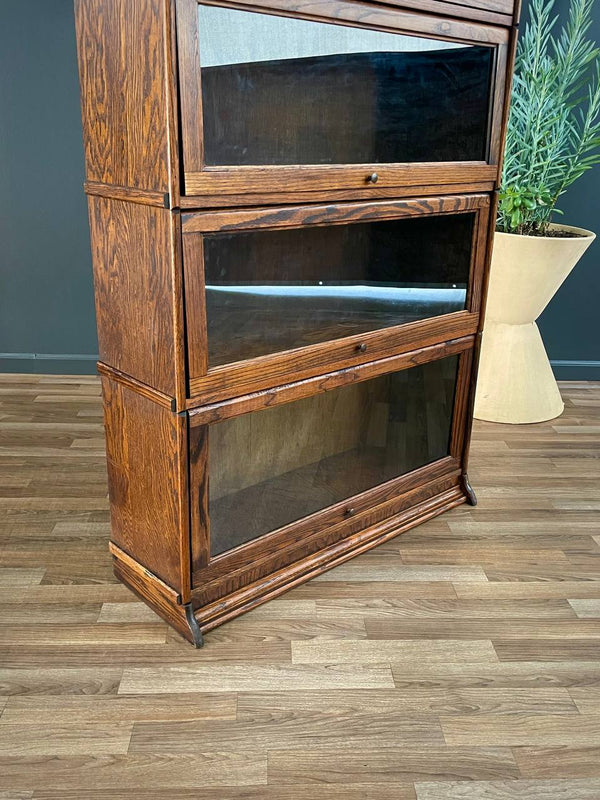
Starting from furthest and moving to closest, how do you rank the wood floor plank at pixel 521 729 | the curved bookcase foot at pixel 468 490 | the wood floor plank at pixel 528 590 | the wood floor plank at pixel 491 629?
the curved bookcase foot at pixel 468 490, the wood floor plank at pixel 528 590, the wood floor plank at pixel 491 629, the wood floor plank at pixel 521 729

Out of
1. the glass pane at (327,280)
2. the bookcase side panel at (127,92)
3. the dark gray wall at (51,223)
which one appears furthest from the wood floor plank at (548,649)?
the dark gray wall at (51,223)

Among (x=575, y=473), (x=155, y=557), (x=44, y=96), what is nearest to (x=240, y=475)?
(x=155, y=557)

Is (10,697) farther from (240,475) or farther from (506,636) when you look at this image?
(506,636)

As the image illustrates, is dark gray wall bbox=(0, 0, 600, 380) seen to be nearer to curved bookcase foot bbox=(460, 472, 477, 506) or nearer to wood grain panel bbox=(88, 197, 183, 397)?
curved bookcase foot bbox=(460, 472, 477, 506)

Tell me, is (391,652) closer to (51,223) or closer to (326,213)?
(326,213)

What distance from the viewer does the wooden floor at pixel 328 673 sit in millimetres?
1003

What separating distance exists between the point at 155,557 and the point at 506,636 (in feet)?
2.02

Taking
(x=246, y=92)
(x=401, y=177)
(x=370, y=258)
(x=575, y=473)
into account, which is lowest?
(x=575, y=473)

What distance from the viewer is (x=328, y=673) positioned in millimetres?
1184

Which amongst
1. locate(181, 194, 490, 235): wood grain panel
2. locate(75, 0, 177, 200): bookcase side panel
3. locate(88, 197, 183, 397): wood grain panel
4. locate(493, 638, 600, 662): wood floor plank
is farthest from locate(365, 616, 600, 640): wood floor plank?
locate(75, 0, 177, 200): bookcase side panel

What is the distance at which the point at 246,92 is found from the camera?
1067 millimetres

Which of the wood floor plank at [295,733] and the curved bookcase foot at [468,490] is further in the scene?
the curved bookcase foot at [468,490]

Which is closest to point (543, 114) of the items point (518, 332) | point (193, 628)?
point (518, 332)

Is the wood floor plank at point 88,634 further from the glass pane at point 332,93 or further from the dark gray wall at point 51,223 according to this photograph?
the dark gray wall at point 51,223
